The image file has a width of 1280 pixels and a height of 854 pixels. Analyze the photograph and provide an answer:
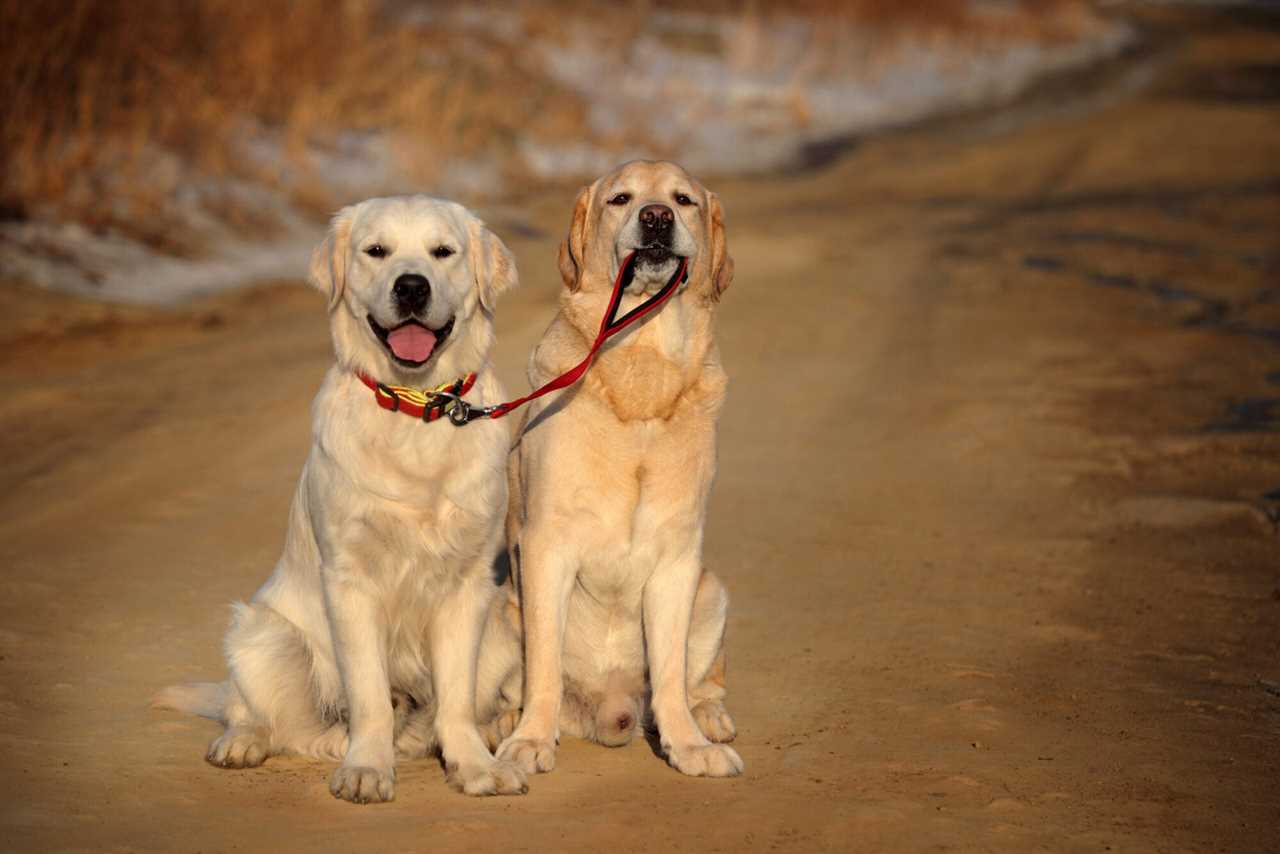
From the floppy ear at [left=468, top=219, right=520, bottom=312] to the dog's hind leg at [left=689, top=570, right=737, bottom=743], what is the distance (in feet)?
3.61

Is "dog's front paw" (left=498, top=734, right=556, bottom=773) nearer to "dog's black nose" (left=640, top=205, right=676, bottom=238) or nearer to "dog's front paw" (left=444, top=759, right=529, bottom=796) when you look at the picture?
"dog's front paw" (left=444, top=759, right=529, bottom=796)

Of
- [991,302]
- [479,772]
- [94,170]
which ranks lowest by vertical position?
[479,772]

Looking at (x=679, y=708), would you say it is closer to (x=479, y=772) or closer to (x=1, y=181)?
(x=479, y=772)

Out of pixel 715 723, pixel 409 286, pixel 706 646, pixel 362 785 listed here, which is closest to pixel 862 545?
pixel 706 646

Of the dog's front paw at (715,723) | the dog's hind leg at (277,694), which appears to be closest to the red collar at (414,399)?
the dog's hind leg at (277,694)

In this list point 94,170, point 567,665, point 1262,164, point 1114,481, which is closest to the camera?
point 567,665

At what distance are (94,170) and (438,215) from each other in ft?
29.8

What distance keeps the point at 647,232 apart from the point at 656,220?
5 cm

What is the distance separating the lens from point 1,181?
11.6m

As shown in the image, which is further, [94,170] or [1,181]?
[94,170]

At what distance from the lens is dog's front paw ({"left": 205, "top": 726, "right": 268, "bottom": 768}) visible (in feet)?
13.9

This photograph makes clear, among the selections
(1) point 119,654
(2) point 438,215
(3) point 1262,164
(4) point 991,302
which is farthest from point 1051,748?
(3) point 1262,164

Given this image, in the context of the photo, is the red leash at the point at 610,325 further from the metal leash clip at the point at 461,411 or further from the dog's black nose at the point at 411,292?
the dog's black nose at the point at 411,292

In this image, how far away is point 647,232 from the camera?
4754mm
